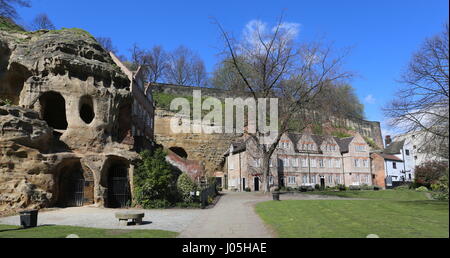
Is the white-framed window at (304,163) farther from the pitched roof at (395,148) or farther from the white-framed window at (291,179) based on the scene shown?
the pitched roof at (395,148)

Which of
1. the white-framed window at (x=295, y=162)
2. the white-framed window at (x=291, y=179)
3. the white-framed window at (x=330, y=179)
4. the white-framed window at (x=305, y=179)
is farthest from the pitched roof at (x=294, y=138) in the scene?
the white-framed window at (x=330, y=179)

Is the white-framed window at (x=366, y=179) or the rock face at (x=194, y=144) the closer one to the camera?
the rock face at (x=194, y=144)

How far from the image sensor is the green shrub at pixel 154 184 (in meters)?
23.0

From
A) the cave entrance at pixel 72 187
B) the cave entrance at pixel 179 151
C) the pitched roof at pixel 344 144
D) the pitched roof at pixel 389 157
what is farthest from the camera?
the pitched roof at pixel 389 157

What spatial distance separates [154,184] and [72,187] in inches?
258

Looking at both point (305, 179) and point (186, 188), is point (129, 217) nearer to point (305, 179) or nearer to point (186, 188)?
point (186, 188)

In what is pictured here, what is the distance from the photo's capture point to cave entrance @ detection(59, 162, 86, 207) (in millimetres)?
23812

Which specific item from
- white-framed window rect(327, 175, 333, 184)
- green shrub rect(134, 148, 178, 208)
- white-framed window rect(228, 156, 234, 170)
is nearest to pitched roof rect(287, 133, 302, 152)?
white-framed window rect(327, 175, 333, 184)

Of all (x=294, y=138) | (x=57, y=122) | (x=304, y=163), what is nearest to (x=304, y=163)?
(x=304, y=163)
